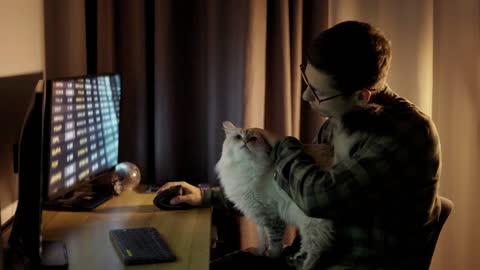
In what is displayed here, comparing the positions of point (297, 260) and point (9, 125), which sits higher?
point (9, 125)

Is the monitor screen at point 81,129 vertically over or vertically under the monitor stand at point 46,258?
over

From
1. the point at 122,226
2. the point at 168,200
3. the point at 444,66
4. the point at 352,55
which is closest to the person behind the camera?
the point at 352,55

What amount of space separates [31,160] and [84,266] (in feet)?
1.15

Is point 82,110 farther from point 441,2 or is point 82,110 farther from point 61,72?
point 441,2

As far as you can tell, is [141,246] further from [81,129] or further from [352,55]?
[352,55]

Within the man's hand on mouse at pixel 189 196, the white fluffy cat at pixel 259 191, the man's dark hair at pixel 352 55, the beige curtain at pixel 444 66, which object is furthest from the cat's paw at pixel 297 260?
the beige curtain at pixel 444 66

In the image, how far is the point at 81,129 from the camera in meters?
1.90

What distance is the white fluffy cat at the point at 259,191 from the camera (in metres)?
1.78

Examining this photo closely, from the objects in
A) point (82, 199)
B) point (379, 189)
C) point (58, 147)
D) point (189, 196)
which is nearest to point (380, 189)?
point (379, 189)

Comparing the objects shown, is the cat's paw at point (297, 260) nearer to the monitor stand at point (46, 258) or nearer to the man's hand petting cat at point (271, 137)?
the man's hand petting cat at point (271, 137)

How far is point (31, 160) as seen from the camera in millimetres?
1259

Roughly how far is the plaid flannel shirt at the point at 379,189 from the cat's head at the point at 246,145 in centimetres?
15

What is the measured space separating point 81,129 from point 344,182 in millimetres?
855

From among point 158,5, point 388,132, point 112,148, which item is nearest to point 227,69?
point 158,5
